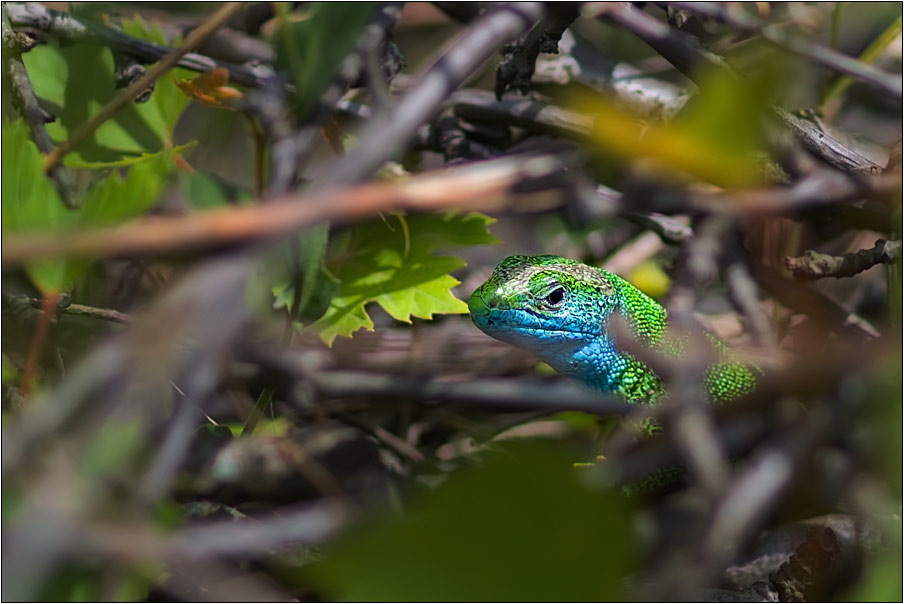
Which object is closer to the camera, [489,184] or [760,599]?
[489,184]

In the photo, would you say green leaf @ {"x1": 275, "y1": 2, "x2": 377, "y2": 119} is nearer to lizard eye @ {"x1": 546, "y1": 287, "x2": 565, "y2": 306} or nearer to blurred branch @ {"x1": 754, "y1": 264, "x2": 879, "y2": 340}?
lizard eye @ {"x1": 546, "y1": 287, "x2": 565, "y2": 306}

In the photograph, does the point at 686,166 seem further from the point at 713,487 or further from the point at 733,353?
the point at 733,353

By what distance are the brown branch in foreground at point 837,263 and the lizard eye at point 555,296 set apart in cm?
55

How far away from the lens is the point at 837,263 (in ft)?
6.40

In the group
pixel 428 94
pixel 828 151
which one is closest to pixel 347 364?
pixel 828 151

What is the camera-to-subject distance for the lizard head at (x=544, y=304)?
211 centimetres

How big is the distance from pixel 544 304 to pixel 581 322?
5.6 inches

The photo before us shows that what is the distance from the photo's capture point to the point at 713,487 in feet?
2.15

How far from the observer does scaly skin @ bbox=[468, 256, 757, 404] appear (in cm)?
213

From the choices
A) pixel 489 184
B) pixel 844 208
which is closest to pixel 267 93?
pixel 489 184

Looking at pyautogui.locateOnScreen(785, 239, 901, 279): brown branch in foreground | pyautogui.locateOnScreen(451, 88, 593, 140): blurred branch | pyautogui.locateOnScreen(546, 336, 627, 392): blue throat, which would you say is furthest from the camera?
pyautogui.locateOnScreen(451, 88, 593, 140): blurred branch

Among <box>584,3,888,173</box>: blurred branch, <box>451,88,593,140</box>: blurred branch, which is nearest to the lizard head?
<box>451,88,593,140</box>: blurred branch

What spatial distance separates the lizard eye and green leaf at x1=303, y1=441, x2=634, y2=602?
5.18ft

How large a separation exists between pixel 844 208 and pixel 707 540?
1.84m
